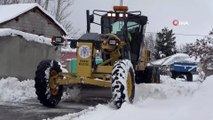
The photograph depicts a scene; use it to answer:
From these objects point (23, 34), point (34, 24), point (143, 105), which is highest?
point (34, 24)

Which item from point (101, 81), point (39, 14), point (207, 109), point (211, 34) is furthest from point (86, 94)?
point (39, 14)

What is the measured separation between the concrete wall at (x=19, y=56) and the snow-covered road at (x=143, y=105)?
157 centimetres

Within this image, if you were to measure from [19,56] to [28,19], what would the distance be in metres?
9.71

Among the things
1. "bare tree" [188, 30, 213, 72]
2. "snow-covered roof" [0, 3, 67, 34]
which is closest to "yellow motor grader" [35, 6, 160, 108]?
"bare tree" [188, 30, 213, 72]

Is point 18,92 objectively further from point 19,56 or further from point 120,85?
point 120,85

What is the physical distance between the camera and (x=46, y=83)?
11258 millimetres

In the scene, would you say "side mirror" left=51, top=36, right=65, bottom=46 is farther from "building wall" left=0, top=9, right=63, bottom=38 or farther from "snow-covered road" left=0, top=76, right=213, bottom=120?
"building wall" left=0, top=9, right=63, bottom=38

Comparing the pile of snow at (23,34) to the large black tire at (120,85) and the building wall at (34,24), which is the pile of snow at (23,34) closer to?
the building wall at (34,24)

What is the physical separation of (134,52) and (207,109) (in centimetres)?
646

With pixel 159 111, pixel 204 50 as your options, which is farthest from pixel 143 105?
pixel 204 50

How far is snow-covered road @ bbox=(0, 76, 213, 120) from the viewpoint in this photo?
8.41 m

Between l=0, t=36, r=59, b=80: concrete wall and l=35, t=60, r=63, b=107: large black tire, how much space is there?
438 cm

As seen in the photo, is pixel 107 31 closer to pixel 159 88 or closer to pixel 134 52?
pixel 134 52

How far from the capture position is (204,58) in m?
14.0
